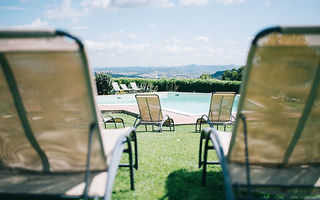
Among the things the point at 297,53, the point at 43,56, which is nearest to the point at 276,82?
the point at 297,53

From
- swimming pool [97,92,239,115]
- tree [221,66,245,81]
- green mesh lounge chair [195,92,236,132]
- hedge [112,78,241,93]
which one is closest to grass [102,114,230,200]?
green mesh lounge chair [195,92,236,132]

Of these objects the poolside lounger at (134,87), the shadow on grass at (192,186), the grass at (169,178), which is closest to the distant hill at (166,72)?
the poolside lounger at (134,87)

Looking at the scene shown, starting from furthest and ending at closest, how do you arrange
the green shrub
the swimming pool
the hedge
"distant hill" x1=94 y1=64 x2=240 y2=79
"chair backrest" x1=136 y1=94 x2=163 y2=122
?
"distant hill" x1=94 y1=64 x2=240 y2=79
the hedge
the green shrub
the swimming pool
"chair backrest" x1=136 y1=94 x2=163 y2=122

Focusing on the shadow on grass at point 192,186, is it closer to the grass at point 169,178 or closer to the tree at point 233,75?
the grass at point 169,178

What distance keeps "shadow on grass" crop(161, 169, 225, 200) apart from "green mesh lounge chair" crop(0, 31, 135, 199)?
0.85 meters

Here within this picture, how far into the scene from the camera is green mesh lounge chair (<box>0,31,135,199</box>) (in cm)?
99

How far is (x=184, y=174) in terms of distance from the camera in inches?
89.6

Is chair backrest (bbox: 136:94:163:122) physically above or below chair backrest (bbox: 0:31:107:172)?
below

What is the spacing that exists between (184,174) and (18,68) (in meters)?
2.01

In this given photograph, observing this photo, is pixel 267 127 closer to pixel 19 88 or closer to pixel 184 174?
pixel 184 174

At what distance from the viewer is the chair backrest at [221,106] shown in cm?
458

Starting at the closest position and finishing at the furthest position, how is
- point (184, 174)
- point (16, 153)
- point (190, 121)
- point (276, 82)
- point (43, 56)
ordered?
point (43, 56) → point (276, 82) → point (16, 153) → point (184, 174) → point (190, 121)

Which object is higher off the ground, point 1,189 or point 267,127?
point 267,127

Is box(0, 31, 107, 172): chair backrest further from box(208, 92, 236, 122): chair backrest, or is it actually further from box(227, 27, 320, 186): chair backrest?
box(208, 92, 236, 122): chair backrest
